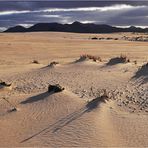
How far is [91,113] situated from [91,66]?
704cm

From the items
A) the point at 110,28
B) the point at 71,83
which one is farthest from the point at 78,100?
the point at 110,28

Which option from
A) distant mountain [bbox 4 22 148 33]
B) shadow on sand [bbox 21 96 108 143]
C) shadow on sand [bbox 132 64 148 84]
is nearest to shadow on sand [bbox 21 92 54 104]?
shadow on sand [bbox 21 96 108 143]

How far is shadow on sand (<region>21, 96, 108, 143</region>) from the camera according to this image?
9.84 meters

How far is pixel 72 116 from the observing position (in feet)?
35.0

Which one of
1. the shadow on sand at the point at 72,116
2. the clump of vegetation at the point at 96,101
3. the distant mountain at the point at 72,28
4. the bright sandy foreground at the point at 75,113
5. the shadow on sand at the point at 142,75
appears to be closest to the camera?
the bright sandy foreground at the point at 75,113

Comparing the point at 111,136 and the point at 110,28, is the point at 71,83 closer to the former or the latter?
the point at 111,136

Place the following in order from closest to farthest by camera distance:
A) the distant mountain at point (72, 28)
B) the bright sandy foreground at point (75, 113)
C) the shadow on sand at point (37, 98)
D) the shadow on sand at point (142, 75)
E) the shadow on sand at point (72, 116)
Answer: the bright sandy foreground at point (75, 113) < the shadow on sand at point (72, 116) < the shadow on sand at point (37, 98) < the shadow on sand at point (142, 75) < the distant mountain at point (72, 28)

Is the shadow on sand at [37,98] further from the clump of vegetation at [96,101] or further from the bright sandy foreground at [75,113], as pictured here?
the clump of vegetation at [96,101]

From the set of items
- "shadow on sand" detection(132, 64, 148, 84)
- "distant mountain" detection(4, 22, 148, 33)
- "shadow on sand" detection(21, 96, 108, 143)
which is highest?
"shadow on sand" detection(132, 64, 148, 84)

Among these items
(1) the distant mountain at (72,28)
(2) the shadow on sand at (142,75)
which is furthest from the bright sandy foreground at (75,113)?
(1) the distant mountain at (72,28)

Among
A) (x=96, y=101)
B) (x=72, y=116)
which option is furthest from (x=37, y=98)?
(x=72, y=116)

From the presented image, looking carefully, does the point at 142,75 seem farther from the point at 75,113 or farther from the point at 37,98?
the point at 75,113

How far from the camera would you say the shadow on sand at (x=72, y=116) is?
984 centimetres

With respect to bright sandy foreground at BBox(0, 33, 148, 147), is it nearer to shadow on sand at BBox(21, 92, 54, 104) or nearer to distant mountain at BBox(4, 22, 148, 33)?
shadow on sand at BBox(21, 92, 54, 104)
